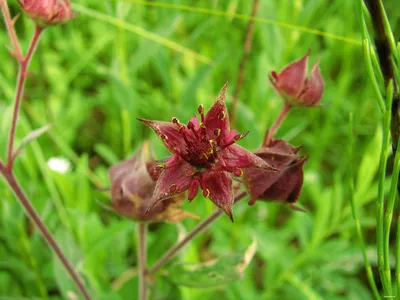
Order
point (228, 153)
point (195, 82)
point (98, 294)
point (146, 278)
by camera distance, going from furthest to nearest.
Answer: point (195, 82) → point (98, 294) → point (146, 278) → point (228, 153)

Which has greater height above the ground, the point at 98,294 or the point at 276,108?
the point at 276,108

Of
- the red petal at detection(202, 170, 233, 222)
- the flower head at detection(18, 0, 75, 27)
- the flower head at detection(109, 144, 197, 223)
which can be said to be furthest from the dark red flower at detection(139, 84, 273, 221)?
the flower head at detection(18, 0, 75, 27)

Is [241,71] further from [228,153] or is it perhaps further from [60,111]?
[228,153]

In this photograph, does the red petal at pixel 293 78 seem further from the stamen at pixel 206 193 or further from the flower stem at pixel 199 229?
the stamen at pixel 206 193

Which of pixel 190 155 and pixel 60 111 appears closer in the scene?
pixel 190 155

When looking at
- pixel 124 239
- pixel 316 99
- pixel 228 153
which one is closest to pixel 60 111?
pixel 124 239

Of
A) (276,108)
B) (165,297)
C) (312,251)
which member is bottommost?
(165,297)

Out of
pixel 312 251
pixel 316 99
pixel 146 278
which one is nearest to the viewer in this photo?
pixel 316 99

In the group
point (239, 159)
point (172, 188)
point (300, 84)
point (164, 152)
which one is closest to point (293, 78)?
point (300, 84)
